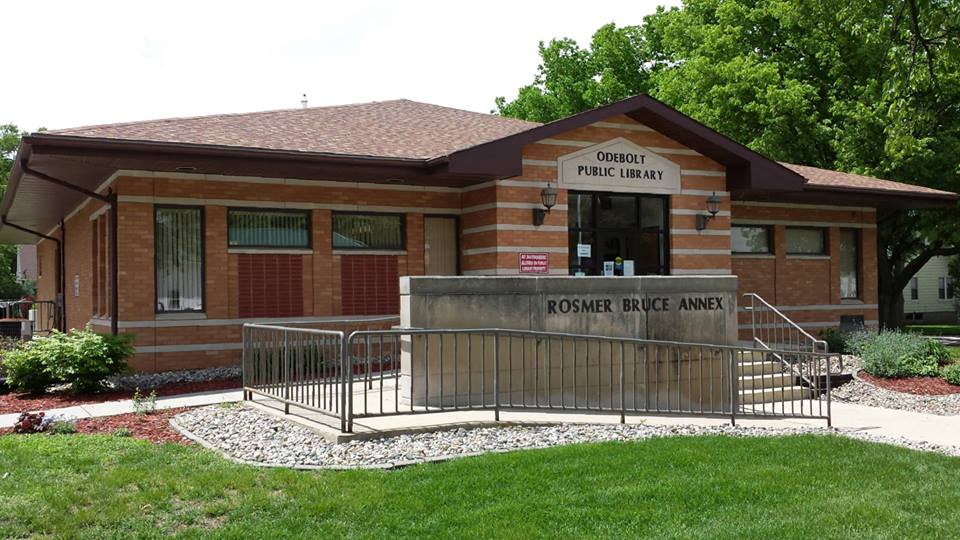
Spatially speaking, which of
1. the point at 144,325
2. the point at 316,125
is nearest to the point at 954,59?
the point at 316,125

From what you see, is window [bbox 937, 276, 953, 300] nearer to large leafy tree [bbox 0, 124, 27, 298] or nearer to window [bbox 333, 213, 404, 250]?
window [bbox 333, 213, 404, 250]

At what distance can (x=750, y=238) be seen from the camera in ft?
70.5

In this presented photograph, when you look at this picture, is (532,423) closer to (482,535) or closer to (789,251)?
(482,535)

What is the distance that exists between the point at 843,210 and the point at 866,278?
1934 mm

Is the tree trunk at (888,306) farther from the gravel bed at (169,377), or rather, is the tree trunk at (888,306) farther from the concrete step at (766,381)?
the gravel bed at (169,377)

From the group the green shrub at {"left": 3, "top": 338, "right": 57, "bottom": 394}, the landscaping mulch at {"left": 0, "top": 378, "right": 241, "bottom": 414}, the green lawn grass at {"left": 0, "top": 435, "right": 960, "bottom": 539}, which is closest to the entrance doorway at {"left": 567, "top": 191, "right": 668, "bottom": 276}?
the landscaping mulch at {"left": 0, "top": 378, "right": 241, "bottom": 414}

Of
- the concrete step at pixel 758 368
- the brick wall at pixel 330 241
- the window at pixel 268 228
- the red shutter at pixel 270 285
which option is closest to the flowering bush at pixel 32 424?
the brick wall at pixel 330 241

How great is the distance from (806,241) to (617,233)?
6.91 metres

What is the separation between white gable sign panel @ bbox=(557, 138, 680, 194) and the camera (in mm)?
17156

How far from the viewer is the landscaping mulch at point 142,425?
30.2 ft

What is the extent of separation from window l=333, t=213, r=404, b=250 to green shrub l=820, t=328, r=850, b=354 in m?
9.68

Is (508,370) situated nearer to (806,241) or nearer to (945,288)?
(806,241)

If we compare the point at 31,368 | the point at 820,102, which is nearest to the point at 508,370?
the point at 31,368

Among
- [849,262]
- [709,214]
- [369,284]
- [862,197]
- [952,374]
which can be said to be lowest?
[952,374]
